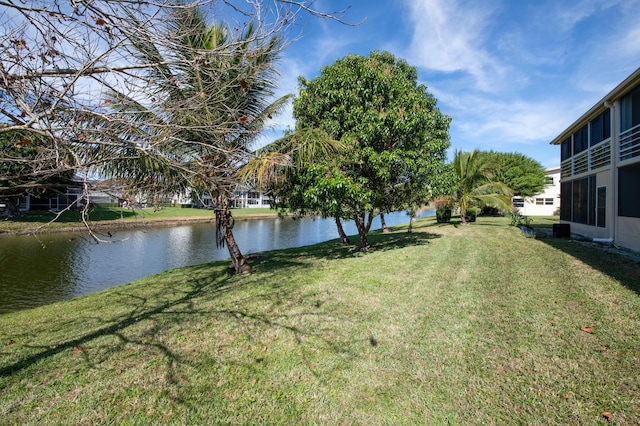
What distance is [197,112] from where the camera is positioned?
18.6ft

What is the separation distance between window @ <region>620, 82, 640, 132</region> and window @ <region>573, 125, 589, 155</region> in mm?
3731

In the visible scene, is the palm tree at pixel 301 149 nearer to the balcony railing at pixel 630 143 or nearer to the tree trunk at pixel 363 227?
the tree trunk at pixel 363 227

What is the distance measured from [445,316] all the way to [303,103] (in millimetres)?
8310

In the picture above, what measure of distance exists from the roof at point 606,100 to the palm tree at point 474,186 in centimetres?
450

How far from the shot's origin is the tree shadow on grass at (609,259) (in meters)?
6.19

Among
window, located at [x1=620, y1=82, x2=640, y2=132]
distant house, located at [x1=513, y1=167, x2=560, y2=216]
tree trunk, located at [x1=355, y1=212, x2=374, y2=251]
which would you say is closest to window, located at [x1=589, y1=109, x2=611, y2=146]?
window, located at [x1=620, y1=82, x2=640, y2=132]

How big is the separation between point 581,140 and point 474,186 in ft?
20.2

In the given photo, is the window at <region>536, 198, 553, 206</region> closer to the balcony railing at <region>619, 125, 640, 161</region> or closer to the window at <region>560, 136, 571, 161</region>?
the window at <region>560, 136, 571, 161</region>

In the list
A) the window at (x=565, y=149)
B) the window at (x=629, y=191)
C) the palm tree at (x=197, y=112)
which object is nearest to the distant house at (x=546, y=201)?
the window at (x=565, y=149)

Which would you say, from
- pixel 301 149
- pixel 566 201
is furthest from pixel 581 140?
pixel 301 149

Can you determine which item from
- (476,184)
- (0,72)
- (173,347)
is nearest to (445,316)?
(173,347)

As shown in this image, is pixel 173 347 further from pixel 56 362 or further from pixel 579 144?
pixel 579 144

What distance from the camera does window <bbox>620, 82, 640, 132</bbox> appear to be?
980cm

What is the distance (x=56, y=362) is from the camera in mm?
3793
